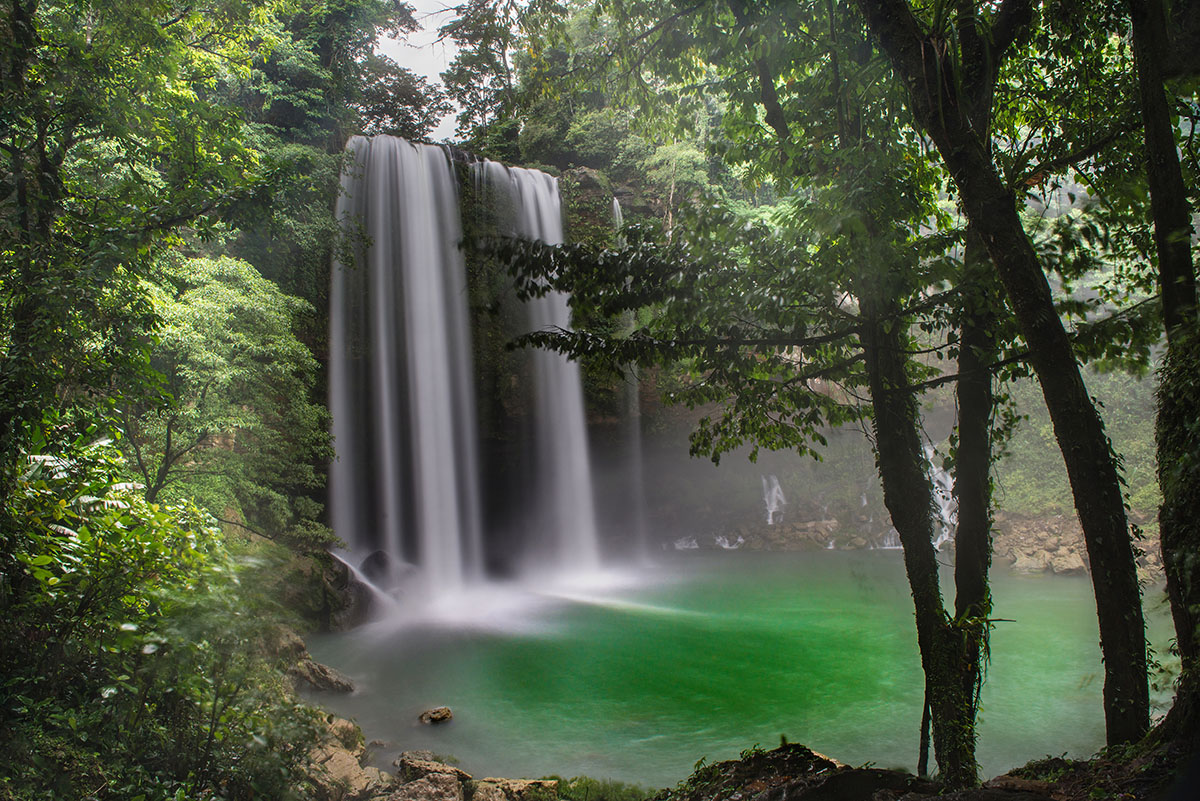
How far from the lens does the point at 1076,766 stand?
2916 millimetres

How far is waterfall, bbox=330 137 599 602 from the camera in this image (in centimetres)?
1427

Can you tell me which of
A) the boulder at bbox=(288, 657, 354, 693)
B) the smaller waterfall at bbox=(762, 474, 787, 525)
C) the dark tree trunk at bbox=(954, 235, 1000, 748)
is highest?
the smaller waterfall at bbox=(762, 474, 787, 525)

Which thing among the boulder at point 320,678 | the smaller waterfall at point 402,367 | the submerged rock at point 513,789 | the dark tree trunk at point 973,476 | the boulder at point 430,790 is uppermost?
the smaller waterfall at point 402,367

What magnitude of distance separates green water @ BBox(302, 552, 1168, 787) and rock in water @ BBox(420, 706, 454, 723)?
0.60 feet

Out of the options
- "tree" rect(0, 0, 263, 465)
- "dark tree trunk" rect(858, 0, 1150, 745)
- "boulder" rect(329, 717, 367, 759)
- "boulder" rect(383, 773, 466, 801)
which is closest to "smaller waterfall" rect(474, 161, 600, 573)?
"tree" rect(0, 0, 263, 465)

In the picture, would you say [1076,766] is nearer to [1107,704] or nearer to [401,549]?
[1107,704]

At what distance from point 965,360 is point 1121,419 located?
69.4ft

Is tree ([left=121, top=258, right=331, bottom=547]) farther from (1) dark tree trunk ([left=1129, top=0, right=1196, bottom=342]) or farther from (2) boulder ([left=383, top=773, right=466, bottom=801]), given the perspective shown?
(1) dark tree trunk ([left=1129, top=0, right=1196, bottom=342])

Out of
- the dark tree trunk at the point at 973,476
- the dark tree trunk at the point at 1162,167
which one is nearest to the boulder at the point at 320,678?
the dark tree trunk at the point at 973,476

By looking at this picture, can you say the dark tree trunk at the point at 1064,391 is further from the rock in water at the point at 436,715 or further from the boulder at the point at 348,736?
the rock in water at the point at 436,715

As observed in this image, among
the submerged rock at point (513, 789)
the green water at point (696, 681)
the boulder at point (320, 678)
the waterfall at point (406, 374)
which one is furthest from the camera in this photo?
the waterfall at point (406, 374)

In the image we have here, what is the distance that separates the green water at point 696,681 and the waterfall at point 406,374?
3163mm

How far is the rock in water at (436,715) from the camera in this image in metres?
7.49

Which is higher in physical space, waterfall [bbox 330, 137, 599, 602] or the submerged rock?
waterfall [bbox 330, 137, 599, 602]
